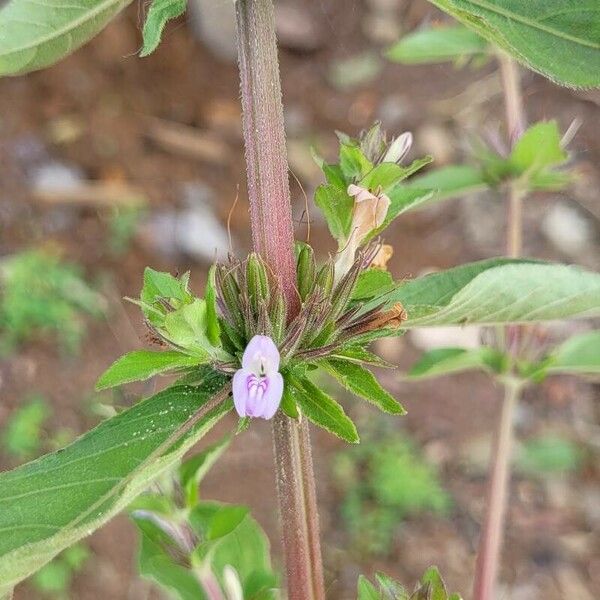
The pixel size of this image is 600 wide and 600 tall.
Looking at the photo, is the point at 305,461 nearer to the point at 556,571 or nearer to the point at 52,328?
the point at 556,571

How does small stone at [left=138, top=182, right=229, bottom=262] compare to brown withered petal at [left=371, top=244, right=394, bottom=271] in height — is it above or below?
above

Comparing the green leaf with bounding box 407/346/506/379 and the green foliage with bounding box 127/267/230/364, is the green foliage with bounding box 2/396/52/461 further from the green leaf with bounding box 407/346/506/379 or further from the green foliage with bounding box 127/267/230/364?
the green foliage with bounding box 127/267/230/364

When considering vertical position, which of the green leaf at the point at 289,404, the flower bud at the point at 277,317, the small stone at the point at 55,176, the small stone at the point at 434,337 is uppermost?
the small stone at the point at 55,176

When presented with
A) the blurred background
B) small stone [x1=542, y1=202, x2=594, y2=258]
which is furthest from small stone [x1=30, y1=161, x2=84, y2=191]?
small stone [x1=542, y1=202, x2=594, y2=258]

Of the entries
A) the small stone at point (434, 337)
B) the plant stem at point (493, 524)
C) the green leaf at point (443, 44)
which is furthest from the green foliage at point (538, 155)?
the small stone at point (434, 337)

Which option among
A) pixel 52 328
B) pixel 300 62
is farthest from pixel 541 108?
pixel 52 328

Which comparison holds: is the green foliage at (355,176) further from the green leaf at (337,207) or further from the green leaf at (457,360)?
the green leaf at (457,360)
